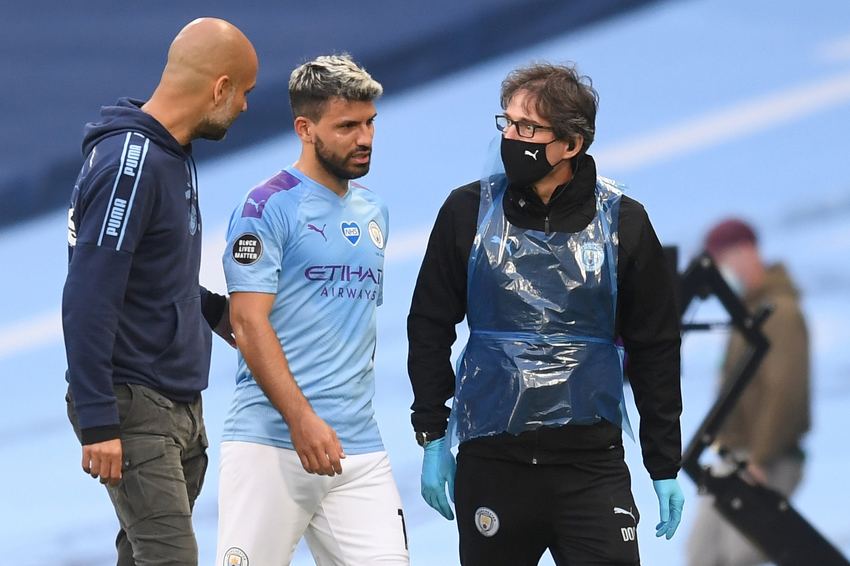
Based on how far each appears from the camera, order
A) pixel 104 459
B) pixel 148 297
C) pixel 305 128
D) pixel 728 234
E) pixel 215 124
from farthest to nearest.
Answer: pixel 728 234, pixel 305 128, pixel 215 124, pixel 148 297, pixel 104 459

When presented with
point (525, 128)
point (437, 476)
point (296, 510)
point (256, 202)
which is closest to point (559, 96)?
point (525, 128)

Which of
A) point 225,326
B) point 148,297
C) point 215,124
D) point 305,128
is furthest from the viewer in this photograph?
point 225,326

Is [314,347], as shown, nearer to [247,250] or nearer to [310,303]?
[310,303]

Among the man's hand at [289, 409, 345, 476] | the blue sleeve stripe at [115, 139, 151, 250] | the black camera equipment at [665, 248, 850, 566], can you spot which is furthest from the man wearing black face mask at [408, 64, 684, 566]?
the black camera equipment at [665, 248, 850, 566]

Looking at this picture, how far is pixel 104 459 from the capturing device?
5.73 feet

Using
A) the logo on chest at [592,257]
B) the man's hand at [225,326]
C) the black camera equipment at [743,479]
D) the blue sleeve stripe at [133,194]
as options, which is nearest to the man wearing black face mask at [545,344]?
the logo on chest at [592,257]

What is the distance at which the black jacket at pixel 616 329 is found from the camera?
1.99 meters

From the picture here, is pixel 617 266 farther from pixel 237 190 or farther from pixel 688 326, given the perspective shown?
pixel 237 190

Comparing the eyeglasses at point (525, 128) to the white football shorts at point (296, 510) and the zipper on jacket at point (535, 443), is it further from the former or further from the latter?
the white football shorts at point (296, 510)

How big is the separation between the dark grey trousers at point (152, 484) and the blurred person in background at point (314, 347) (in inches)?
5.8

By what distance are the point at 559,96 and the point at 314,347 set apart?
634mm

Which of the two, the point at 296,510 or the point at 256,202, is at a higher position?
the point at 256,202

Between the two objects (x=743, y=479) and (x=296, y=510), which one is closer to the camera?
(x=296, y=510)

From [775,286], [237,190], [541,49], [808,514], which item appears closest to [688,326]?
[775,286]
